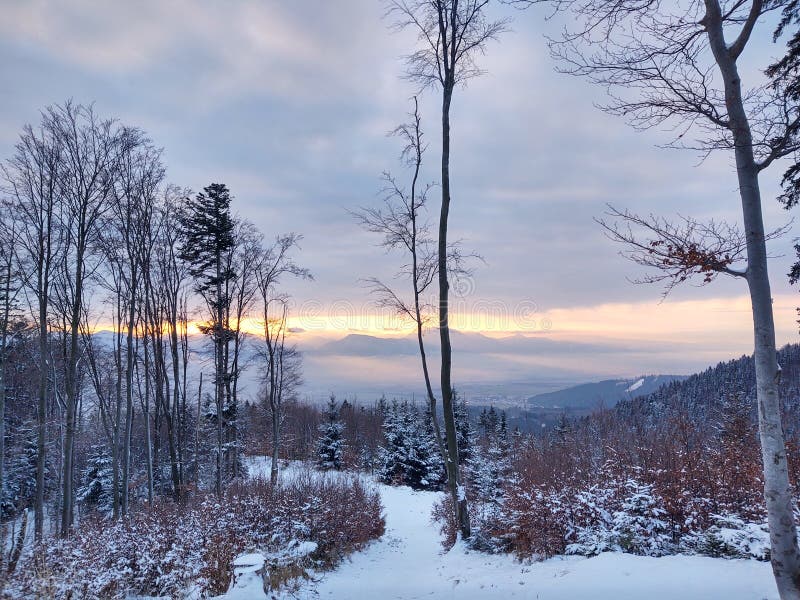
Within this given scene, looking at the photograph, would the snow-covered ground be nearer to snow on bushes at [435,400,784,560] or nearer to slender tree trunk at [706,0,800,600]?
snow on bushes at [435,400,784,560]

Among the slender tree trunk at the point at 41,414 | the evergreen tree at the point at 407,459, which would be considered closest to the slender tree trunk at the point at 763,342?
the slender tree trunk at the point at 41,414

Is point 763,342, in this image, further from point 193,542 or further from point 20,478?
point 20,478

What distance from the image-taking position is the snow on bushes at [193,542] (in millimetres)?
6477

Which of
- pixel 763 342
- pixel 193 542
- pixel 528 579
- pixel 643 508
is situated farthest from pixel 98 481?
pixel 763 342

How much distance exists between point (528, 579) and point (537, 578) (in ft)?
0.50

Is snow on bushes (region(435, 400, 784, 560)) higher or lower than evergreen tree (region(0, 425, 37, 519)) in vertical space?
higher

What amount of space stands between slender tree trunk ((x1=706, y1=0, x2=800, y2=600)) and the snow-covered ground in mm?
756

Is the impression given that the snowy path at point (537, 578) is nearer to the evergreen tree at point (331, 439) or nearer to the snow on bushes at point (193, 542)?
the snow on bushes at point (193, 542)

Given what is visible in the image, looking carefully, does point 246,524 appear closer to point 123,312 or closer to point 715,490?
point 715,490

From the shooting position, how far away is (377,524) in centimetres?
1342

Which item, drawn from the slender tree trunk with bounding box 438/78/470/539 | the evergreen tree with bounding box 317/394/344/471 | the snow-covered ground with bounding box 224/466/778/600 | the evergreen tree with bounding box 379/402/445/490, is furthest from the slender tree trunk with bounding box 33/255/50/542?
the evergreen tree with bounding box 317/394/344/471

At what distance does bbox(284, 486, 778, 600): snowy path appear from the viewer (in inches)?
182

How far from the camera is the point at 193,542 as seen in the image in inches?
306

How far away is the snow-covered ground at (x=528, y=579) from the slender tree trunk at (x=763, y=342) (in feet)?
2.48
